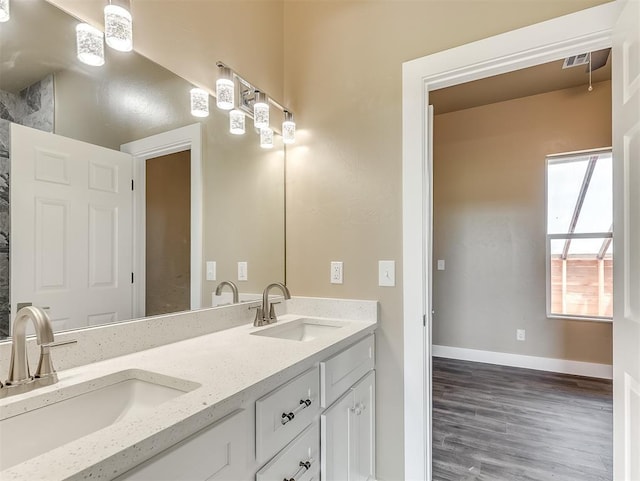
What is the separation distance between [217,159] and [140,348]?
3.04 ft

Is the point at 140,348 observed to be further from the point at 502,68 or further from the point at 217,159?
the point at 502,68

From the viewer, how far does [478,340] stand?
3748 millimetres

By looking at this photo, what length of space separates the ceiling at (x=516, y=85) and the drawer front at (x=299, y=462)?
10.8 feet

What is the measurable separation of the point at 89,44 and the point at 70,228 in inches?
23.4

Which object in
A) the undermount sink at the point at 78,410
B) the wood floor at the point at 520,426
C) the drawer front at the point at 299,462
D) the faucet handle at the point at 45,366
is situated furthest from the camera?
the wood floor at the point at 520,426

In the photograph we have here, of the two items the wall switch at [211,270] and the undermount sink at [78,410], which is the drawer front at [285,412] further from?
the wall switch at [211,270]

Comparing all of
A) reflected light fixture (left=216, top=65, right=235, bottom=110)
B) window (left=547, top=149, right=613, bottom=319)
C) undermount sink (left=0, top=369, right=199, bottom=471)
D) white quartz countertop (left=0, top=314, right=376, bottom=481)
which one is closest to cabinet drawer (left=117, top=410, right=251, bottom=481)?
white quartz countertop (left=0, top=314, right=376, bottom=481)

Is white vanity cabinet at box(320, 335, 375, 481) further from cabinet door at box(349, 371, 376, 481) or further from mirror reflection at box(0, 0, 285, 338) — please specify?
mirror reflection at box(0, 0, 285, 338)

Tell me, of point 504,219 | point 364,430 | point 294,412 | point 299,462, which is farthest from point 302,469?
point 504,219

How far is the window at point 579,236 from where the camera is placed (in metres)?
3.35

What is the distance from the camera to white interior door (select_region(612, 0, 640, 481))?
1.08m

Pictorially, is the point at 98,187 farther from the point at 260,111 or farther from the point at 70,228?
the point at 260,111

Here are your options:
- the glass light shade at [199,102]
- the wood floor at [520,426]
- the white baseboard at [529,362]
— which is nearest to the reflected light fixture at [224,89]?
the glass light shade at [199,102]

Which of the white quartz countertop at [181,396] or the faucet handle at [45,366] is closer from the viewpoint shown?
the white quartz countertop at [181,396]
